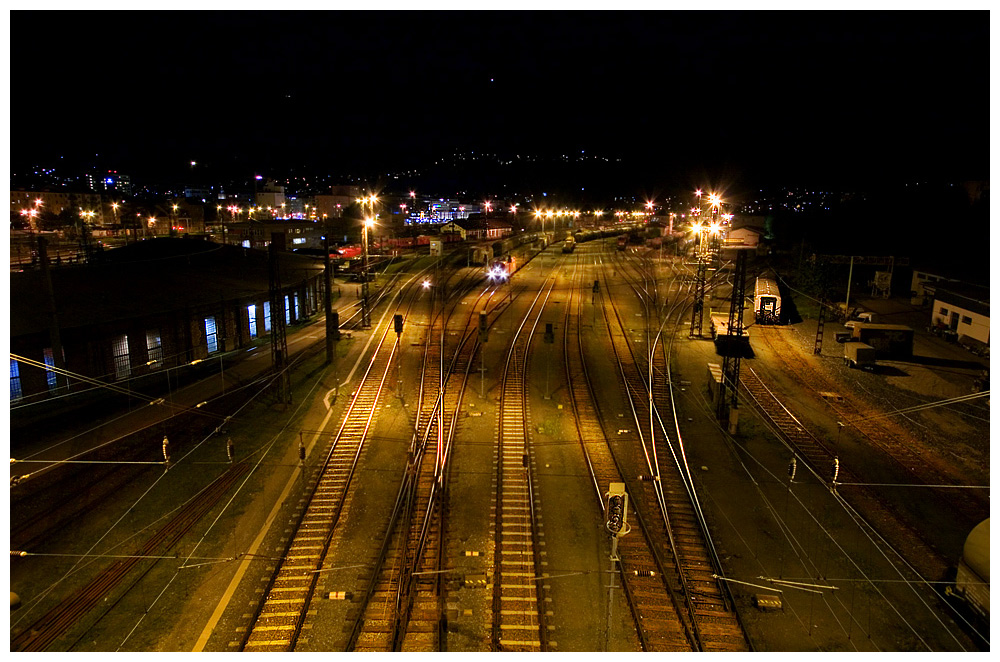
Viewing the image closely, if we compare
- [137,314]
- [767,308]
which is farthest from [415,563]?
[767,308]

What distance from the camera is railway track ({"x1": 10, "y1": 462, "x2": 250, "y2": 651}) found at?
26.4ft

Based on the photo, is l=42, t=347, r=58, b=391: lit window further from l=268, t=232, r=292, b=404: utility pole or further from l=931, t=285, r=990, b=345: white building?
l=931, t=285, r=990, b=345: white building

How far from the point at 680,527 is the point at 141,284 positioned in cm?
2016

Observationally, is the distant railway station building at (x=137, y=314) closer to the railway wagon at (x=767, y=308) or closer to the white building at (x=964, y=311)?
the railway wagon at (x=767, y=308)

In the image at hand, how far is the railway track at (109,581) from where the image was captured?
8055 mm

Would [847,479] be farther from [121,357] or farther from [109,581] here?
[121,357]

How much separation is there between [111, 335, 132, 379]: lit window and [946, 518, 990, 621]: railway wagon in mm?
21307

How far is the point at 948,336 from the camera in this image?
25234 mm

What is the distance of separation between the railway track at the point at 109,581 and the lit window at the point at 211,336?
35.8 ft

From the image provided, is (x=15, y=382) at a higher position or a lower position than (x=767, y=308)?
lower

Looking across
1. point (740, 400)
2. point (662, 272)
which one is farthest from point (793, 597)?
point (662, 272)

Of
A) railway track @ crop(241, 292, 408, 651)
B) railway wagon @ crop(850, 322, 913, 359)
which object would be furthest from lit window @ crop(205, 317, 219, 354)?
railway wagon @ crop(850, 322, 913, 359)

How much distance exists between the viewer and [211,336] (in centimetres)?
2183

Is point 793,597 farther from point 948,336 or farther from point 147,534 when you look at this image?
point 948,336
